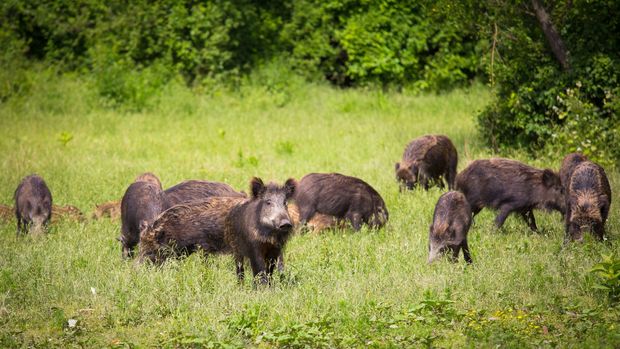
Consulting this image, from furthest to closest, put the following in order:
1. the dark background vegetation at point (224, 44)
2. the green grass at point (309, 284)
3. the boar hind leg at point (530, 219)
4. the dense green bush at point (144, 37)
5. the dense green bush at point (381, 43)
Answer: the dense green bush at point (381, 43), the dense green bush at point (144, 37), the dark background vegetation at point (224, 44), the boar hind leg at point (530, 219), the green grass at point (309, 284)

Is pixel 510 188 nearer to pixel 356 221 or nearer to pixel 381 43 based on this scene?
pixel 356 221

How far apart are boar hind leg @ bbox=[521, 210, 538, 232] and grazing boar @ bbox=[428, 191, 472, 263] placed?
1822mm

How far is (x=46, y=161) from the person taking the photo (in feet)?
50.2

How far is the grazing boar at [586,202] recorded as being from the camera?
9.21 metres

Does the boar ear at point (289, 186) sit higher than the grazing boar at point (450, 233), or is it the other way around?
the boar ear at point (289, 186)

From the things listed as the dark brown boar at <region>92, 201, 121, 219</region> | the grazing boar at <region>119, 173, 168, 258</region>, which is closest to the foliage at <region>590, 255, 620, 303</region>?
the grazing boar at <region>119, 173, 168, 258</region>

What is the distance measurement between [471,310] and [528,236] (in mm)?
3098

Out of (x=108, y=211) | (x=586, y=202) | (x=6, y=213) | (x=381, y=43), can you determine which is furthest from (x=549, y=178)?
(x=381, y=43)

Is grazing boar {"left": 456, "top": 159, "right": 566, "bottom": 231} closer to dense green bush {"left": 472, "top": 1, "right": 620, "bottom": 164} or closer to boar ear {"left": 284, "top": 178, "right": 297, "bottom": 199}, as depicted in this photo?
dense green bush {"left": 472, "top": 1, "right": 620, "bottom": 164}

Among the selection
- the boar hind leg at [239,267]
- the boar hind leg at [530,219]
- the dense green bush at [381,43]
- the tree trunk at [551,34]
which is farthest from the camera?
the dense green bush at [381,43]

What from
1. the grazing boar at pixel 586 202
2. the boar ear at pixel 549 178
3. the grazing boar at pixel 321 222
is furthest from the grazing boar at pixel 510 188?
the grazing boar at pixel 321 222

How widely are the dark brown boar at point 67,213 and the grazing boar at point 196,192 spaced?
5.34 feet

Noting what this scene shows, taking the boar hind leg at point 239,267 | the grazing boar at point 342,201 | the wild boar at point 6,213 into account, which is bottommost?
the wild boar at point 6,213

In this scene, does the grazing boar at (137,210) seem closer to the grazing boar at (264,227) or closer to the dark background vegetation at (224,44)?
the grazing boar at (264,227)
